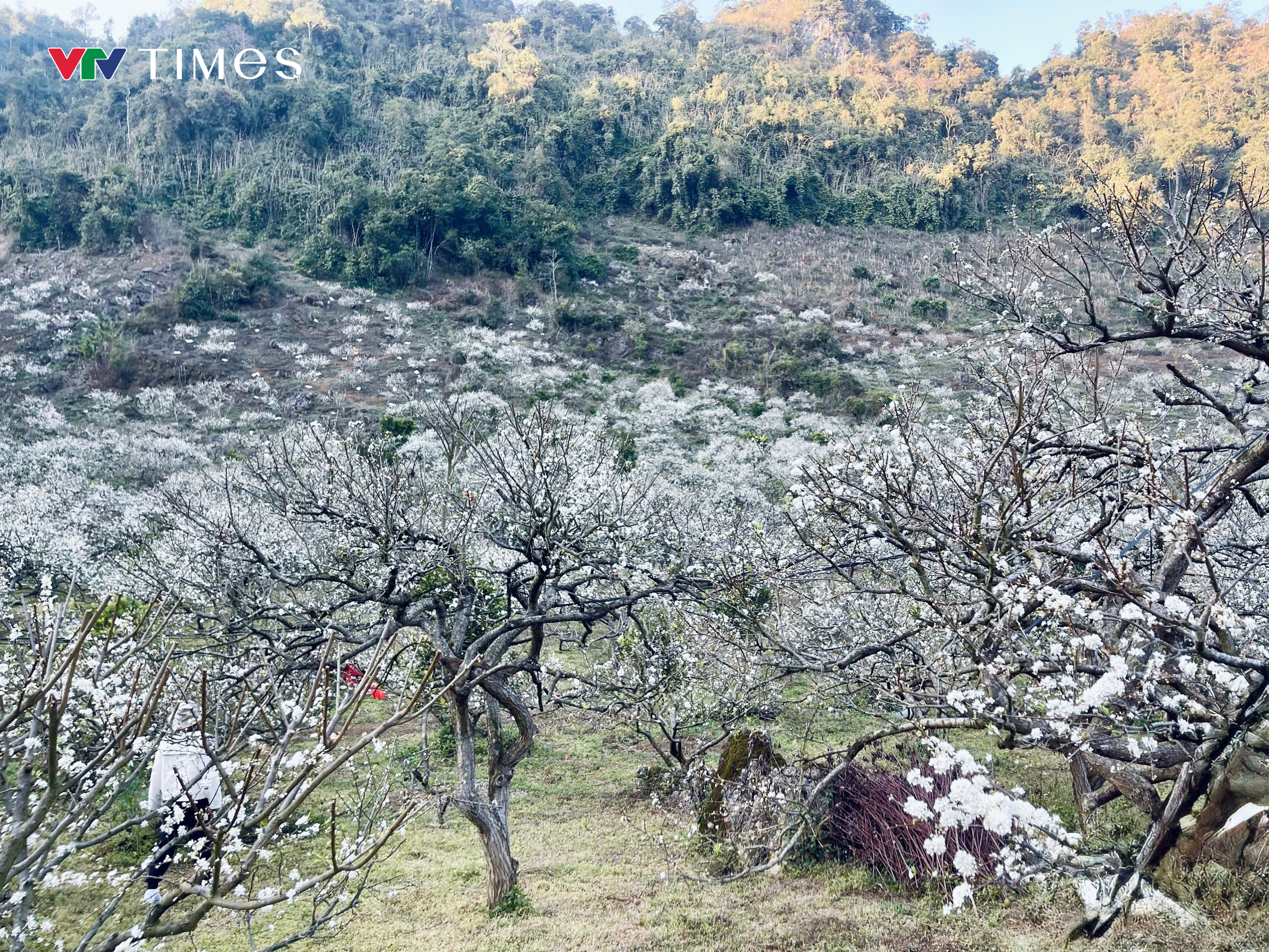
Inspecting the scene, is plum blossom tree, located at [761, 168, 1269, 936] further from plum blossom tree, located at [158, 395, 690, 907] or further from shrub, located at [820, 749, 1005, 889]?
plum blossom tree, located at [158, 395, 690, 907]

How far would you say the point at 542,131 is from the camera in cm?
6788

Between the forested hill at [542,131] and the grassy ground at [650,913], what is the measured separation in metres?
46.8

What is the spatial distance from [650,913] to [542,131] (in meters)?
70.4

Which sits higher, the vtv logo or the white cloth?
the vtv logo

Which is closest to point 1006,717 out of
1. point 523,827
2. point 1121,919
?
point 1121,919

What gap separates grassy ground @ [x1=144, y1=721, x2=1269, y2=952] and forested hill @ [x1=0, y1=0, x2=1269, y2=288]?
154 feet

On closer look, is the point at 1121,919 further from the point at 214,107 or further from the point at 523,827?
the point at 214,107

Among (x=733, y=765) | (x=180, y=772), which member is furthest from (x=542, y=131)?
(x=180, y=772)

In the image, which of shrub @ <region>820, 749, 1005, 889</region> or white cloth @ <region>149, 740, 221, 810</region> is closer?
white cloth @ <region>149, 740, 221, 810</region>

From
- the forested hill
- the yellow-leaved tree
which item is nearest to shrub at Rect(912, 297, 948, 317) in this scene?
the forested hill

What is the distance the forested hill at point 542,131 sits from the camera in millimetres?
52938

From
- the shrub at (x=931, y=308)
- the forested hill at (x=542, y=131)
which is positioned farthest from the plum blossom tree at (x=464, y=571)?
the forested hill at (x=542, y=131)

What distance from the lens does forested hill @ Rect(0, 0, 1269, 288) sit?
52.9 metres

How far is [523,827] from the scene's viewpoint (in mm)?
9281
